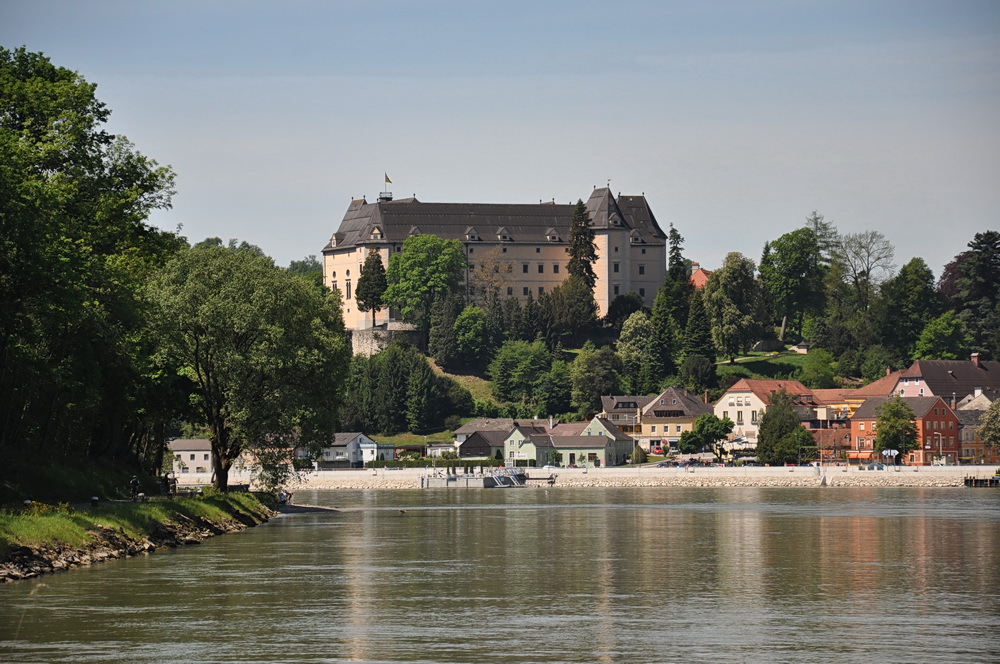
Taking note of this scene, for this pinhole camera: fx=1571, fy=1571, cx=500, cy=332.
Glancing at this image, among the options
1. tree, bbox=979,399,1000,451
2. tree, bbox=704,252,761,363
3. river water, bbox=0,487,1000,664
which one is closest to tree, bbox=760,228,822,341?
tree, bbox=704,252,761,363

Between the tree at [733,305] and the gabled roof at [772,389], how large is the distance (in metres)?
9.10

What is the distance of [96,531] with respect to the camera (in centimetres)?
4134

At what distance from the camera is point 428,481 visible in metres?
123

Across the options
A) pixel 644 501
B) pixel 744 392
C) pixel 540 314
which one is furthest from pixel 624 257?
pixel 644 501

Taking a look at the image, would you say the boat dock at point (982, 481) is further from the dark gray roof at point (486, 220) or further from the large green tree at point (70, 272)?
the dark gray roof at point (486, 220)

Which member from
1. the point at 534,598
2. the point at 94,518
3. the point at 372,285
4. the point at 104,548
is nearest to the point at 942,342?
the point at 372,285

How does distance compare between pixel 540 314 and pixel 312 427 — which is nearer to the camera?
pixel 312 427

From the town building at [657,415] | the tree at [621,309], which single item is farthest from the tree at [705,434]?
the tree at [621,309]

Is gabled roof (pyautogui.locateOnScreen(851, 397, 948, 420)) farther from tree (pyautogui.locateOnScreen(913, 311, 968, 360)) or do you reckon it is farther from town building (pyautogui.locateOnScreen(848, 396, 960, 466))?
tree (pyautogui.locateOnScreen(913, 311, 968, 360))

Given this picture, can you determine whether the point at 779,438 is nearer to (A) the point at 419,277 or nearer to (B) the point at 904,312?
(B) the point at 904,312

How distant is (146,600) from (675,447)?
121 meters

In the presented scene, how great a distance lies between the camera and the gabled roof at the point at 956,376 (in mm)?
149125

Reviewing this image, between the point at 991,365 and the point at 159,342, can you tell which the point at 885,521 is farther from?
the point at 991,365

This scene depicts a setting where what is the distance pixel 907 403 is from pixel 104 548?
10672 cm
